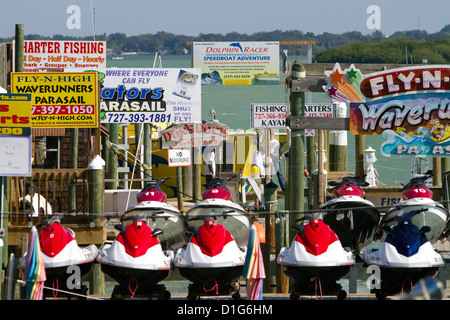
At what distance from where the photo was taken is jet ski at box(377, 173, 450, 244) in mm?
14586

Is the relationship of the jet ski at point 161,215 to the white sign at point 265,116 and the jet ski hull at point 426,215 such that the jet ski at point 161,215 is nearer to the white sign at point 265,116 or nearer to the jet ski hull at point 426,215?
the jet ski hull at point 426,215

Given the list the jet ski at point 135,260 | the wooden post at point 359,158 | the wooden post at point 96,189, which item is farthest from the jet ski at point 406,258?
the wooden post at point 359,158

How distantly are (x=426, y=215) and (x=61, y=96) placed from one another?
7.00 m

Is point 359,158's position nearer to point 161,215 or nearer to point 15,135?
point 161,215

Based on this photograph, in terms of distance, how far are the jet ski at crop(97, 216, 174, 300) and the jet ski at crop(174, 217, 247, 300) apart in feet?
1.02

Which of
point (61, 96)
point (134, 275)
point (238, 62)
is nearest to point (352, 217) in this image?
point (134, 275)

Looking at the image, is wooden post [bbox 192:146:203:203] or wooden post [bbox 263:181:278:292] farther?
wooden post [bbox 192:146:203:203]

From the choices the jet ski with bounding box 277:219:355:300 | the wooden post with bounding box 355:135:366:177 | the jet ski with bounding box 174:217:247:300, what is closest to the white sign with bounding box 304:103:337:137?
the wooden post with bounding box 355:135:366:177

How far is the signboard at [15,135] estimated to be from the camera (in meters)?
12.4

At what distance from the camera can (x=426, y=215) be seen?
1493cm

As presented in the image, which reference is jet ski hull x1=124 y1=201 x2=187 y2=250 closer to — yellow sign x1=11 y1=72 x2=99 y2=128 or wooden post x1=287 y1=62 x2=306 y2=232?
wooden post x1=287 y1=62 x2=306 y2=232

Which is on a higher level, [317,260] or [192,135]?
[192,135]

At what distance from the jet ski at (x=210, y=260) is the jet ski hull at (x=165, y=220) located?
4.85 ft

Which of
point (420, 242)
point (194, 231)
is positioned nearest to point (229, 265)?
point (194, 231)
